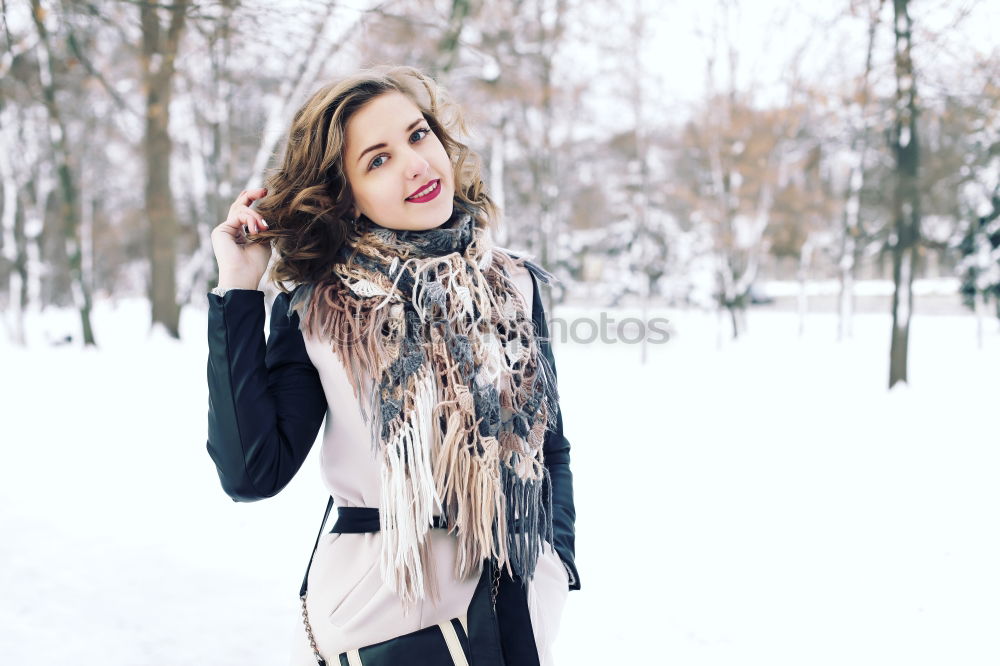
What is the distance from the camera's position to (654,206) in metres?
28.8

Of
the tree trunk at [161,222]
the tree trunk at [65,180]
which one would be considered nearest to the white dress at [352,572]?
the tree trunk at [65,180]

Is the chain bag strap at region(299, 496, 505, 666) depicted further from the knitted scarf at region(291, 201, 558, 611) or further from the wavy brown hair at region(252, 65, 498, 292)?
the wavy brown hair at region(252, 65, 498, 292)

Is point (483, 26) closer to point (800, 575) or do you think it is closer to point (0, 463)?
point (0, 463)

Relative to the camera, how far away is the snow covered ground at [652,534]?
9.97 feet

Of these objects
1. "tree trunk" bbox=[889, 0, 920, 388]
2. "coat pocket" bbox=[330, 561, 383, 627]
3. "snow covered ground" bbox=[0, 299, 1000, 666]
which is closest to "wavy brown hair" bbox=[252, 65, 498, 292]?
"coat pocket" bbox=[330, 561, 383, 627]

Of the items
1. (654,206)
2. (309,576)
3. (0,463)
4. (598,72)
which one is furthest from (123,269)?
(309,576)

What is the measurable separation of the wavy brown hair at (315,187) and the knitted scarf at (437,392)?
0.04 meters

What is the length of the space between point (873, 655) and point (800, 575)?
0.79 m

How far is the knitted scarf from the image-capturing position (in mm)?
1211

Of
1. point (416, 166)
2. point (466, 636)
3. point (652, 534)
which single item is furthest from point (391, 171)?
point (652, 534)

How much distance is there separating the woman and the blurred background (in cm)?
31

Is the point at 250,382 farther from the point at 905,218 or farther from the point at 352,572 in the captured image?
the point at 905,218

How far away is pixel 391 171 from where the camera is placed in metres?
1.32

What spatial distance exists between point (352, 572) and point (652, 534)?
3.40m
